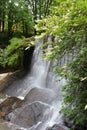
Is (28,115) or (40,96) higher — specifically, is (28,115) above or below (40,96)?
below

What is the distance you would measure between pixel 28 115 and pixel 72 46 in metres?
4.10

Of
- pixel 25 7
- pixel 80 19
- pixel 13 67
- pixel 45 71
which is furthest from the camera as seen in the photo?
pixel 25 7

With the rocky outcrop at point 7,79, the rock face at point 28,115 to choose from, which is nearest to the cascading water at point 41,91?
the rock face at point 28,115

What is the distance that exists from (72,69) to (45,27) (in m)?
1.11

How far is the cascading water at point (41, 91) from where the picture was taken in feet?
32.2

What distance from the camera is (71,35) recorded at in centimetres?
662

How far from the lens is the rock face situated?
393 inches

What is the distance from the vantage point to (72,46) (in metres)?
6.91

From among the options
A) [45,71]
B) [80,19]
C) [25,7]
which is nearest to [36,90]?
[45,71]

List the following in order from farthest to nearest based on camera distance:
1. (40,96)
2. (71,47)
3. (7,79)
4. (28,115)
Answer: (7,79) → (40,96) → (28,115) → (71,47)

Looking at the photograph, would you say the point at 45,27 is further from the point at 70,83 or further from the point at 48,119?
the point at 48,119

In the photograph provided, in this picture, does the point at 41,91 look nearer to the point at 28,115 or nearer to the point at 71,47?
the point at 28,115

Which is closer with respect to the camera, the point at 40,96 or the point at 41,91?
the point at 40,96

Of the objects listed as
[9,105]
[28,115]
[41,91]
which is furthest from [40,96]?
[28,115]
